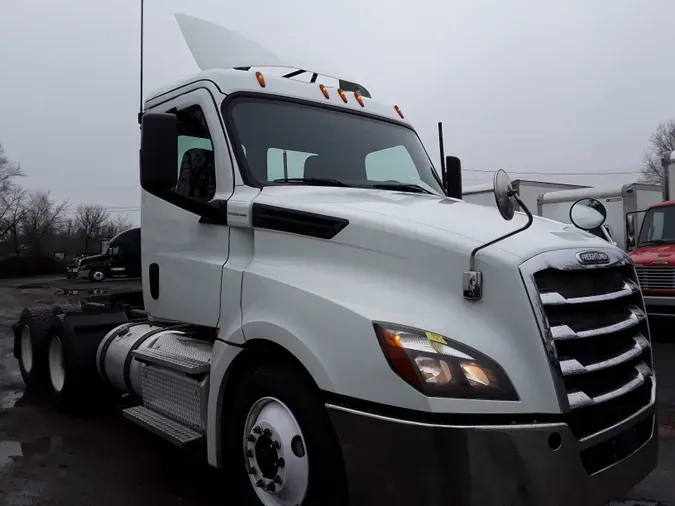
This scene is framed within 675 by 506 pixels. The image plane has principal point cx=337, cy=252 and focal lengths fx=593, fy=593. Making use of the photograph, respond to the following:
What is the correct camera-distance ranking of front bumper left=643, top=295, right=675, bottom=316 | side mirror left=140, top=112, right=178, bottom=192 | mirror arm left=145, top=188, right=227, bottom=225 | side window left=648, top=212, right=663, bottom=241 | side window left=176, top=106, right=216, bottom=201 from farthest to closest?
side window left=648, top=212, right=663, bottom=241 < front bumper left=643, top=295, right=675, bottom=316 < side window left=176, top=106, right=216, bottom=201 < mirror arm left=145, top=188, right=227, bottom=225 < side mirror left=140, top=112, right=178, bottom=192

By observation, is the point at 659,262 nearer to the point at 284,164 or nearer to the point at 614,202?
the point at 614,202

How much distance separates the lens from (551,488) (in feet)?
7.58

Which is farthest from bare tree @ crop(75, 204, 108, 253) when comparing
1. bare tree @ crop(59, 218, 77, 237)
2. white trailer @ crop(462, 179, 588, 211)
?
white trailer @ crop(462, 179, 588, 211)

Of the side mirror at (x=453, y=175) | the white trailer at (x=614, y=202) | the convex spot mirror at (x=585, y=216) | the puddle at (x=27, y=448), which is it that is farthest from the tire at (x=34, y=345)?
the white trailer at (x=614, y=202)

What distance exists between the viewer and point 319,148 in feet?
12.9

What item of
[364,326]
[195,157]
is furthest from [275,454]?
[195,157]

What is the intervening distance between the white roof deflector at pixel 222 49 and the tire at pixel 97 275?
3111 centimetres

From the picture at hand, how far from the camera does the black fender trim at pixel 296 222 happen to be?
301 centimetres

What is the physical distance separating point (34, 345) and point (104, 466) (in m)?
2.62

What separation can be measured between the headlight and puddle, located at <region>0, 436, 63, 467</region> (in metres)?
3.70

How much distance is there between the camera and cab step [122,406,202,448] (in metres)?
3.48

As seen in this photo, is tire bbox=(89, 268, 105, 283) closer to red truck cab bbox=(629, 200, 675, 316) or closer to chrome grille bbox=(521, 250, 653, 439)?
red truck cab bbox=(629, 200, 675, 316)

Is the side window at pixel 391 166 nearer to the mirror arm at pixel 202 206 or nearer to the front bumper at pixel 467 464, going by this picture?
the mirror arm at pixel 202 206

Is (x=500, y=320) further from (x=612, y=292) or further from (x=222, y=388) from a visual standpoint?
(x=222, y=388)
